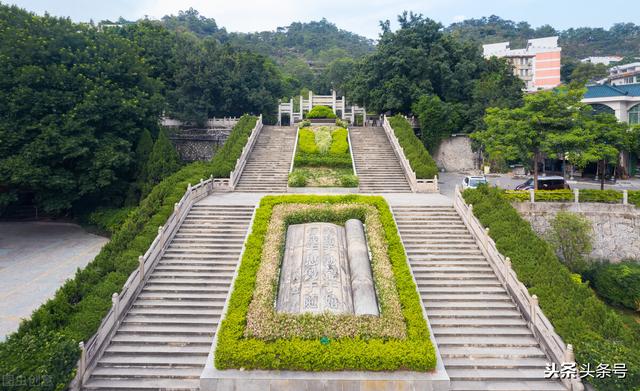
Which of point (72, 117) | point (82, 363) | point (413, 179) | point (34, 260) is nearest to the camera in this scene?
point (82, 363)

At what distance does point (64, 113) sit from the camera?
2008 centimetres

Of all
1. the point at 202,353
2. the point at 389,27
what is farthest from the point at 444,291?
the point at 389,27

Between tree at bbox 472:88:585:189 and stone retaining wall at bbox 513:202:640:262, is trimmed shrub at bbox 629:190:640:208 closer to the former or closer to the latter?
stone retaining wall at bbox 513:202:640:262

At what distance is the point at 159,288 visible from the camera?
12.0 m

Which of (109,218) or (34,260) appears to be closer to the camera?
(34,260)

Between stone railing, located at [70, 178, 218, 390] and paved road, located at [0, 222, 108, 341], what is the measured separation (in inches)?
134

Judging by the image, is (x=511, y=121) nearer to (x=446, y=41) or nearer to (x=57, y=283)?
(x=446, y=41)

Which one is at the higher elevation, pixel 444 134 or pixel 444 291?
pixel 444 134

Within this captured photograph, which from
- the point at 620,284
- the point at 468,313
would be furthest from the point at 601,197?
the point at 468,313

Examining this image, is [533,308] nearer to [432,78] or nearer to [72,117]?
[72,117]

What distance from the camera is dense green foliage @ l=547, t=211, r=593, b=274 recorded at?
15.6 m

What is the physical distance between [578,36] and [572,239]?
5157 inches

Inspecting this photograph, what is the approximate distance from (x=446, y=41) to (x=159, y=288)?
31512 mm

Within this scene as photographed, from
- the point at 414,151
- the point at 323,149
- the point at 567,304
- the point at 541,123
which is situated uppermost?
the point at 541,123
